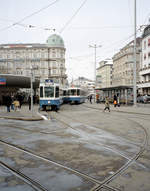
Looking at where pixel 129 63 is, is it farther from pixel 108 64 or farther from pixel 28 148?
pixel 28 148

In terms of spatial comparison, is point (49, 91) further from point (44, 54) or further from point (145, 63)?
point (44, 54)

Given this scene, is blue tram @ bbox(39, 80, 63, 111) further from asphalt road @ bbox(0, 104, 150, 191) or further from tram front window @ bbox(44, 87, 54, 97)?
asphalt road @ bbox(0, 104, 150, 191)

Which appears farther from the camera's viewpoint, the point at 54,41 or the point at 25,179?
the point at 54,41

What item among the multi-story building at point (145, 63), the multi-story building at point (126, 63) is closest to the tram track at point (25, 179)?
the multi-story building at point (145, 63)

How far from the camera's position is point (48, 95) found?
65.7 feet

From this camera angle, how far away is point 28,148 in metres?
6.07

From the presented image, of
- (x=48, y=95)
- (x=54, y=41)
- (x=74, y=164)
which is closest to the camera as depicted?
(x=74, y=164)

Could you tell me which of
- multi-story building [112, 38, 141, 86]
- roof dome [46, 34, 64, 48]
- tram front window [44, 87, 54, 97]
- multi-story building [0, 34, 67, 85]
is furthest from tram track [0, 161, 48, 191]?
roof dome [46, 34, 64, 48]

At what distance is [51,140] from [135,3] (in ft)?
72.2

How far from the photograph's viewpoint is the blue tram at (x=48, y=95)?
19938mm

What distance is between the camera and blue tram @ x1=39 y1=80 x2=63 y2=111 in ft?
65.4

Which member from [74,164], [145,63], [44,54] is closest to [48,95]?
[74,164]

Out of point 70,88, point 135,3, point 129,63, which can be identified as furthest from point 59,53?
point 135,3

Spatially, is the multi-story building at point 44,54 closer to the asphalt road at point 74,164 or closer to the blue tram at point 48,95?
the blue tram at point 48,95
